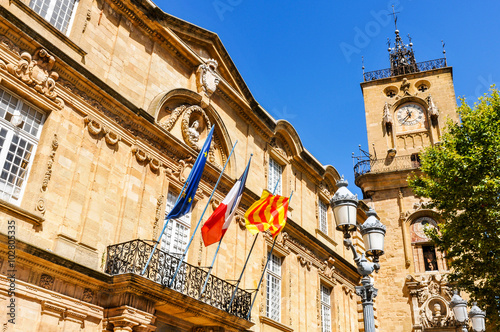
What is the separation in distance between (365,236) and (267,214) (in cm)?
414

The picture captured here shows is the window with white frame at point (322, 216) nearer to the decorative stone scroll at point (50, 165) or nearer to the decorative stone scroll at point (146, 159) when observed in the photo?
the decorative stone scroll at point (146, 159)

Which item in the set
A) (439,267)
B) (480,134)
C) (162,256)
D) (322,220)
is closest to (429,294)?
(439,267)

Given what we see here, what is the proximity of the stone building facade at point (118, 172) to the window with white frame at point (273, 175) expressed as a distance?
693 mm

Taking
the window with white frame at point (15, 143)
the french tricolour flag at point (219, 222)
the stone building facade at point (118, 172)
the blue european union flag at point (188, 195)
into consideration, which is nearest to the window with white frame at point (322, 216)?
the stone building facade at point (118, 172)

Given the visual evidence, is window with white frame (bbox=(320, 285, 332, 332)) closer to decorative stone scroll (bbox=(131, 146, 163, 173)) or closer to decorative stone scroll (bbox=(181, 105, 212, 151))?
decorative stone scroll (bbox=(181, 105, 212, 151))

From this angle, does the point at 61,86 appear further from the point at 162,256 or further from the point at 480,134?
the point at 480,134

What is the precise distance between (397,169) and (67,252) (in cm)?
2077

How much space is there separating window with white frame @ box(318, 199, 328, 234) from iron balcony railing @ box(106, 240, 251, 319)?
26.2 ft

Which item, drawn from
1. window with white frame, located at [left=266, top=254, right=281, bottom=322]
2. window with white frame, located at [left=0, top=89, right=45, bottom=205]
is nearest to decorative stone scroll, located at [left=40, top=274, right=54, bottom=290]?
window with white frame, located at [left=0, top=89, right=45, bottom=205]

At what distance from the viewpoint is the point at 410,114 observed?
28.5m

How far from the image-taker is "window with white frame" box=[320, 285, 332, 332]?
1887 cm

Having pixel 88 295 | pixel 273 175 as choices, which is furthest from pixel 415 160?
pixel 88 295

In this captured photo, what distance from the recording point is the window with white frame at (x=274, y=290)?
15977 mm

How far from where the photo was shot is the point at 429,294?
906 inches
